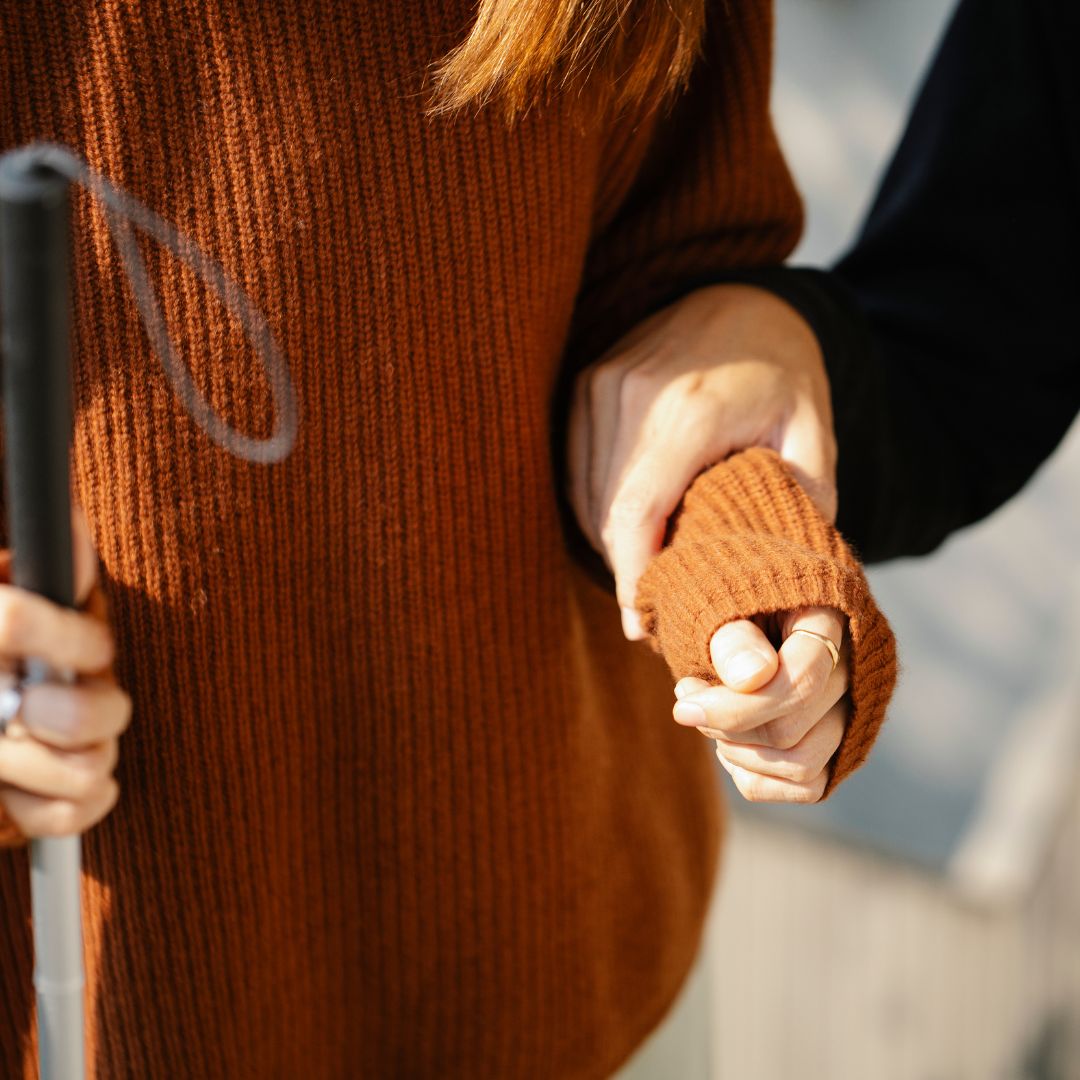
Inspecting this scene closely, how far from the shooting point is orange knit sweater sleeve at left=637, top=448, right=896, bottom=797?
45 cm

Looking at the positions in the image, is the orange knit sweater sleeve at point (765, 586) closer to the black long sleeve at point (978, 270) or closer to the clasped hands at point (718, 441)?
the clasped hands at point (718, 441)

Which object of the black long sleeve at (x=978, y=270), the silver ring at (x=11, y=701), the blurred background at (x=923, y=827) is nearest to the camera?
the silver ring at (x=11, y=701)

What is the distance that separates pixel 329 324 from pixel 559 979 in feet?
1.16

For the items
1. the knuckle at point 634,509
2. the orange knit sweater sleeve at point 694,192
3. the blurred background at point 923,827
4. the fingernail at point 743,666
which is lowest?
the blurred background at point 923,827

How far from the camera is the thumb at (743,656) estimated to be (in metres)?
0.43

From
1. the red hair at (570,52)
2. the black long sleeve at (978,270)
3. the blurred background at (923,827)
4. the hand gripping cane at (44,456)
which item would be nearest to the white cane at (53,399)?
the hand gripping cane at (44,456)

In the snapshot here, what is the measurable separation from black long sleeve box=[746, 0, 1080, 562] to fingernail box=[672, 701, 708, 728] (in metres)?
0.27

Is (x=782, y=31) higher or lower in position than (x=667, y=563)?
higher

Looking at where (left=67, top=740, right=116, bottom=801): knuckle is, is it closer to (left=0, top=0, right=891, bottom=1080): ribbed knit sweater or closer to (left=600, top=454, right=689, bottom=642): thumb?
(left=0, top=0, right=891, bottom=1080): ribbed knit sweater

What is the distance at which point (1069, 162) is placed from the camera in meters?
0.72

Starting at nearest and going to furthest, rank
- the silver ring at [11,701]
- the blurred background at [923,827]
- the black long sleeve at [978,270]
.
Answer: the silver ring at [11,701], the black long sleeve at [978,270], the blurred background at [923,827]

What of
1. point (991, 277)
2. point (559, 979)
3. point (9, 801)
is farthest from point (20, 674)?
point (991, 277)

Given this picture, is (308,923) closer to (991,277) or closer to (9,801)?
(9,801)

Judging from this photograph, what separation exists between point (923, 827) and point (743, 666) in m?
1.73
